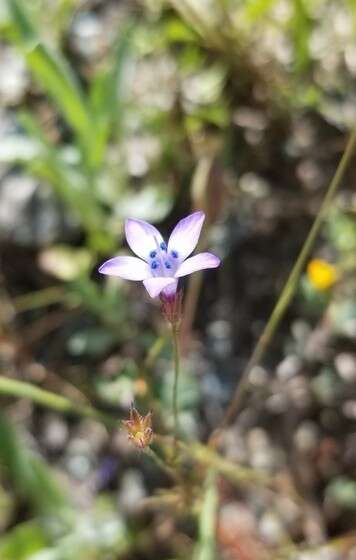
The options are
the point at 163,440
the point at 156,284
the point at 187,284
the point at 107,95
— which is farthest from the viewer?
the point at 187,284

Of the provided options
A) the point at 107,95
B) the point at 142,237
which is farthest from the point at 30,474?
the point at 107,95

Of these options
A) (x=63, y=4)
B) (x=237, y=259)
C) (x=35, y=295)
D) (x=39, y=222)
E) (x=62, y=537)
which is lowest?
(x=62, y=537)

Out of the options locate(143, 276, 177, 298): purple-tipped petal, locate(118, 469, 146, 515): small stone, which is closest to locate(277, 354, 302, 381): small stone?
locate(118, 469, 146, 515): small stone

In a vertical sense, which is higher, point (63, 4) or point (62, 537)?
point (63, 4)

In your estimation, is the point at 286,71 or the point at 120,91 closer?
the point at 120,91

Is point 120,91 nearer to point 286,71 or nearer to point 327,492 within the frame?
point 286,71

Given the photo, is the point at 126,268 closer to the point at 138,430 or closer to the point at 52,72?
the point at 138,430

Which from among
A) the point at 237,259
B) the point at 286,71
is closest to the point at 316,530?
the point at 237,259

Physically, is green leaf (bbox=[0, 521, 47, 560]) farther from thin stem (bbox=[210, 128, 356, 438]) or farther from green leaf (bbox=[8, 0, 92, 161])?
green leaf (bbox=[8, 0, 92, 161])
